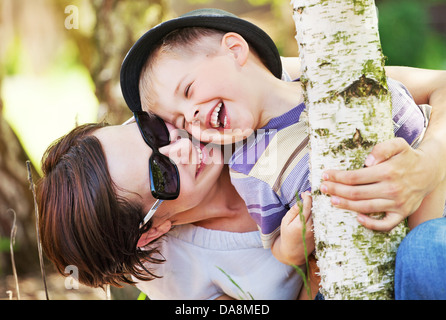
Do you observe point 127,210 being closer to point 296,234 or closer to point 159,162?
point 159,162

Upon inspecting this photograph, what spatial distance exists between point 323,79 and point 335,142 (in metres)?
0.21

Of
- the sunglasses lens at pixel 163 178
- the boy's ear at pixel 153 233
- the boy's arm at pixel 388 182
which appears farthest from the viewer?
the boy's ear at pixel 153 233

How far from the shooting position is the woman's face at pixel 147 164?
2309mm

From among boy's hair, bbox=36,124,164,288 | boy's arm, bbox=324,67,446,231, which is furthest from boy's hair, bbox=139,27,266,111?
boy's arm, bbox=324,67,446,231

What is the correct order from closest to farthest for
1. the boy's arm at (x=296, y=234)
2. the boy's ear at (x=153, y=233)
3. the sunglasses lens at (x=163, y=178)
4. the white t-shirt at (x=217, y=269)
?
the boy's arm at (x=296, y=234) → the sunglasses lens at (x=163, y=178) → the boy's ear at (x=153, y=233) → the white t-shirt at (x=217, y=269)

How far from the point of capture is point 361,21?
170 centimetres

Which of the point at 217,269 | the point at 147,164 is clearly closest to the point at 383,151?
the point at 147,164

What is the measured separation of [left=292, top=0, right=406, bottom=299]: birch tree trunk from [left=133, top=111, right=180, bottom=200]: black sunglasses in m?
0.80

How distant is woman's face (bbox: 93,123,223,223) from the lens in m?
2.31

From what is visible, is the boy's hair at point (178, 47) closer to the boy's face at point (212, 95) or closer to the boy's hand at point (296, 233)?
the boy's face at point (212, 95)

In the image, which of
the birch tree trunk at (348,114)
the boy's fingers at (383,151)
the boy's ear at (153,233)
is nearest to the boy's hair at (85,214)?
the boy's ear at (153,233)

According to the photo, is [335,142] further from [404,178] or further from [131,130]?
[131,130]

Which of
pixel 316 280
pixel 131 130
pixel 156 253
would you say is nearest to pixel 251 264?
pixel 316 280

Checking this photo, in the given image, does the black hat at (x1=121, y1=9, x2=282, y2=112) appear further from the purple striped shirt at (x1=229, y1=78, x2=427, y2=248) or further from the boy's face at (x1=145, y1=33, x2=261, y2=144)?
the purple striped shirt at (x1=229, y1=78, x2=427, y2=248)
